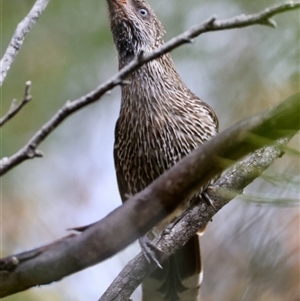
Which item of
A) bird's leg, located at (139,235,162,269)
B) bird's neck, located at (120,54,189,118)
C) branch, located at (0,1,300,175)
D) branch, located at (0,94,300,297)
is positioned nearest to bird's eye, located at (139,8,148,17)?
bird's neck, located at (120,54,189,118)

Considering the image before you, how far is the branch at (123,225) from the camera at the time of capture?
1383mm

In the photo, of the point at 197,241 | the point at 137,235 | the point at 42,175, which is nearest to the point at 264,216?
the point at 197,241

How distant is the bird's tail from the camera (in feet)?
11.4

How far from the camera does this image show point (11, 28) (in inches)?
156

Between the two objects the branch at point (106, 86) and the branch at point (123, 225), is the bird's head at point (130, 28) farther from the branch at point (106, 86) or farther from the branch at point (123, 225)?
the branch at point (123, 225)

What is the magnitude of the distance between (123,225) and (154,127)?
2.06 m

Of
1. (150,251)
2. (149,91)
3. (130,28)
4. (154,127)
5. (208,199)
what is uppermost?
(130,28)

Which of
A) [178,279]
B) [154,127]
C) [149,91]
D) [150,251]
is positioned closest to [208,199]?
[150,251]

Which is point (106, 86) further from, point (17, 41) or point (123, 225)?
point (17, 41)

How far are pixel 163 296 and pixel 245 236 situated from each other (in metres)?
0.80

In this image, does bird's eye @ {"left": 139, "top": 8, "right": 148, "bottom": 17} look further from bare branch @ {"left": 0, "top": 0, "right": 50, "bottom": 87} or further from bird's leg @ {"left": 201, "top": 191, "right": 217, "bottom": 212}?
bare branch @ {"left": 0, "top": 0, "right": 50, "bottom": 87}

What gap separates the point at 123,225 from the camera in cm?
142

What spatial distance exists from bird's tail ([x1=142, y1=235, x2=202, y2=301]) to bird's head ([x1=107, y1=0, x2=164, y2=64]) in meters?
1.17

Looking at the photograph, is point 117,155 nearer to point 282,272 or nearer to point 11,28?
point 11,28
